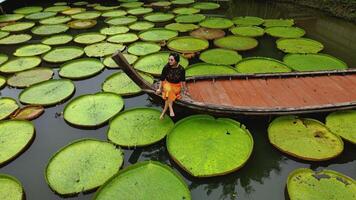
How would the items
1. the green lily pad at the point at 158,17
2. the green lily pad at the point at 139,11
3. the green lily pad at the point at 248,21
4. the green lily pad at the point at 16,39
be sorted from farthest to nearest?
1. the green lily pad at the point at 139,11
2. the green lily pad at the point at 158,17
3. the green lily pad at the point at 248,21
4. the green lily pad at the point at 16,39

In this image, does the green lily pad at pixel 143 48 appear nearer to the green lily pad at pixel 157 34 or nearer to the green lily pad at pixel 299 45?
the green lily pad at pixel 157 34

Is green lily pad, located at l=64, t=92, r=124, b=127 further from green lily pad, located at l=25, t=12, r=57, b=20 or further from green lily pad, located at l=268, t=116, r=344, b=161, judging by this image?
green lily pad, located at l=25, t=12, r=57, b=20

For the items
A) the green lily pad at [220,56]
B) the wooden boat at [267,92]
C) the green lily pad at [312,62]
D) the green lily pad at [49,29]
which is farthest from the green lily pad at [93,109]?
the green lily pad at [49,29]

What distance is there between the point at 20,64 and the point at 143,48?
9.61ft

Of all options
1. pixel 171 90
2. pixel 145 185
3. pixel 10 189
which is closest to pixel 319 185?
pixel 145 185

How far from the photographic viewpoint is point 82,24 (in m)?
9.30

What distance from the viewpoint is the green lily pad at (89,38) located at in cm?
796

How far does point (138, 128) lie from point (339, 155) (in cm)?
300

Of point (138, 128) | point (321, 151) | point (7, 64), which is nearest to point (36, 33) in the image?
point (7, 64)

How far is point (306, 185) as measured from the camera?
3586 millimetres

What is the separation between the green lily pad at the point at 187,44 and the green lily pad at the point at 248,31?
3.80 feet

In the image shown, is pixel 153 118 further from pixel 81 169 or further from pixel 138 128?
pixel 81 169

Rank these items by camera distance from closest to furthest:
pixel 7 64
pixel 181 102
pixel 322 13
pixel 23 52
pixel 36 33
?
1. pixel 181 102
2. pixel 7 64
3. pixel 23 52
4. pixel 36 33
5. pixel 322 13

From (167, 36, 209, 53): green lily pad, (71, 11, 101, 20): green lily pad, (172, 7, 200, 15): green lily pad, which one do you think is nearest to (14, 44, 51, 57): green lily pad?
(71, 11, 101, 20): green lily pad
